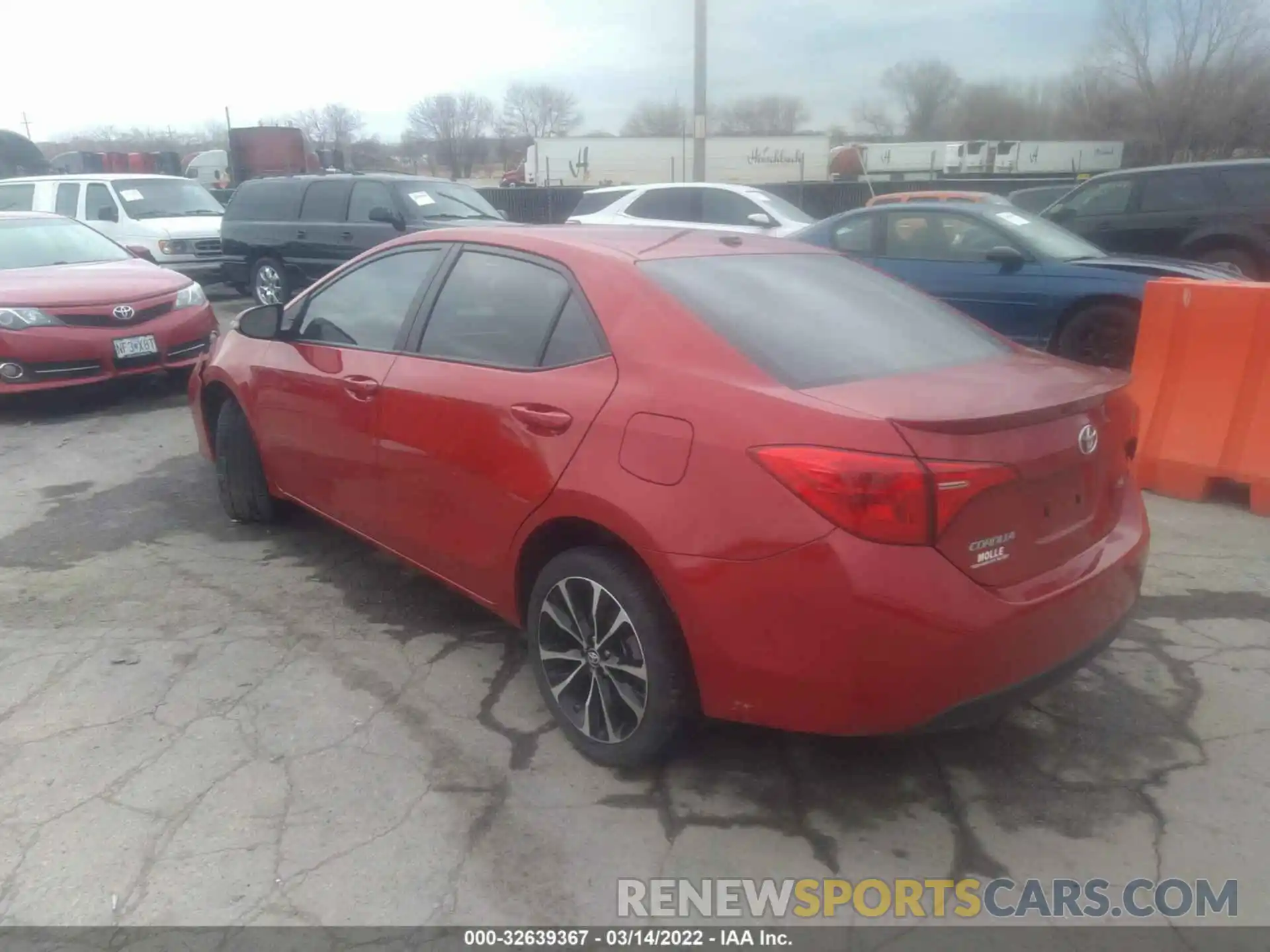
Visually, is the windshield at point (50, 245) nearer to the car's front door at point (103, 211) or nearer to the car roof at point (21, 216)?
the car roof at point (21, 216)

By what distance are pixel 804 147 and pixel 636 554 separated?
38886 millimetres

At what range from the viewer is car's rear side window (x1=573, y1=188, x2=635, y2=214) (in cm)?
1414

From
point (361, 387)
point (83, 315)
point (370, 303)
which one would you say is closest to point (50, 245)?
point (83, 315)

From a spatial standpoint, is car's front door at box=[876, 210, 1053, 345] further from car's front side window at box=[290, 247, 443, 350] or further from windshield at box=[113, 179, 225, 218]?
windshield at box=[113, 179, 225, 218]

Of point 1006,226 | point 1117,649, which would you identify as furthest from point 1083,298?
point 1117,649

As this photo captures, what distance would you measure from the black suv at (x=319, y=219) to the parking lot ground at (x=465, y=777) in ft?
26.0

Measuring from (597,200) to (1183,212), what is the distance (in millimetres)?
7478

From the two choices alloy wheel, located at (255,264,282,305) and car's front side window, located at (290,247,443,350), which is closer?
car's front side window, located at (290,247,443,350)

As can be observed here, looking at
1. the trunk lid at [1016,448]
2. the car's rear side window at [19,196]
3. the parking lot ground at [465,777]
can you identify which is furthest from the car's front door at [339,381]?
the car's rear side window at [19,196]

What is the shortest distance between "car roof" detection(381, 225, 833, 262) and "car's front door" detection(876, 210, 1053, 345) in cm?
426

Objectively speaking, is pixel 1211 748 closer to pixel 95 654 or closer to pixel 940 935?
pixel 940 935

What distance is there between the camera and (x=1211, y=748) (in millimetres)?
3062

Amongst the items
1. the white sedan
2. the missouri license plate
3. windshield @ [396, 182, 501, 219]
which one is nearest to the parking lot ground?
the missouri license plate

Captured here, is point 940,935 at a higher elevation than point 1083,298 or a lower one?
lower
